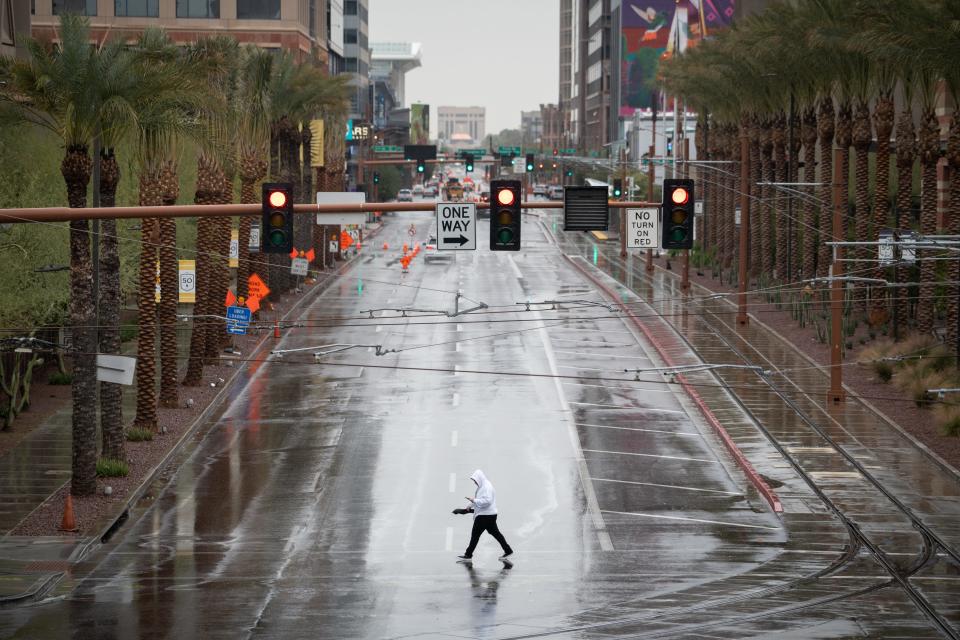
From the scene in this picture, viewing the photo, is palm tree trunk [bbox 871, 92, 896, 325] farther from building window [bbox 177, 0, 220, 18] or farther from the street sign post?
building window [bbox 177, 0, 220, 18]

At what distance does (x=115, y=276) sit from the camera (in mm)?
35562

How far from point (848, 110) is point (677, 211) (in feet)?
131

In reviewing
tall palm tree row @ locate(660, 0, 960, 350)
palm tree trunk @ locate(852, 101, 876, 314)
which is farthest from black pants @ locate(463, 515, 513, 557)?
palm tree trunk @ locate(852, 101, 876, 314)

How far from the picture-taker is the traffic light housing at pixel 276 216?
22.2 meters

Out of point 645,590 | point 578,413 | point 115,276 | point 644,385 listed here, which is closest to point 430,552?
point 645,590

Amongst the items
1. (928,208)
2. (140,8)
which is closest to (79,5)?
(140,8)

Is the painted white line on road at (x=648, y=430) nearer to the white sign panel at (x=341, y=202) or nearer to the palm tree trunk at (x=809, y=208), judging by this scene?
the white sign panel at (x=341, y=202)

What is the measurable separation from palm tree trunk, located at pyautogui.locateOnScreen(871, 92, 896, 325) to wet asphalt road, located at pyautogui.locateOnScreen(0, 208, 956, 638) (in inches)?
367

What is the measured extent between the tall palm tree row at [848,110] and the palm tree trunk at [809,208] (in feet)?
0.21

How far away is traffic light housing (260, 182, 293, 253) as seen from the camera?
2217 cm

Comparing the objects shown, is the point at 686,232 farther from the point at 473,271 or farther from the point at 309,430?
the point at 473,271

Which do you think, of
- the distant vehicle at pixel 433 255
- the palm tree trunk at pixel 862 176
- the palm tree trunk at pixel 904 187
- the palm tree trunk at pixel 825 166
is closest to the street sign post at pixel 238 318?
the palm tree trunk at pixel 904 187

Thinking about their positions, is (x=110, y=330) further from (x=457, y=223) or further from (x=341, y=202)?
(x=341, y=202)

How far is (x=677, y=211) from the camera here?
2381 centimetres
